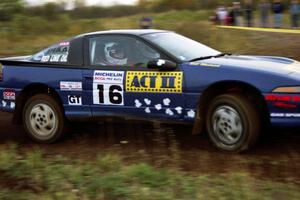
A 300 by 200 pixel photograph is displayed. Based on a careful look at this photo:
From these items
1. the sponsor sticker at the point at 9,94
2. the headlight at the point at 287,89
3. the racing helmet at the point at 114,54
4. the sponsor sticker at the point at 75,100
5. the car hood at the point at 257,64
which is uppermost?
the racing helmet at the point at 114,54

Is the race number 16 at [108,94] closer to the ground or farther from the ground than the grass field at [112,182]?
farther from the ground

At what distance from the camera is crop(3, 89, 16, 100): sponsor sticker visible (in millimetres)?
7605

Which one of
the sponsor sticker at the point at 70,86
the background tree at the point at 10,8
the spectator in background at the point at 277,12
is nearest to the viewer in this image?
the sponsor sticker at the point at 70,86

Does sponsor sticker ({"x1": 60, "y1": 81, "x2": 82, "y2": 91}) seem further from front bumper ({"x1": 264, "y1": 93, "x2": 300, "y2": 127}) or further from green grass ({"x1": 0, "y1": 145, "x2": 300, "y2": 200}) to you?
front bumper ({"x1": 264, "y1": 93, "x2": 300, "y2": 127})

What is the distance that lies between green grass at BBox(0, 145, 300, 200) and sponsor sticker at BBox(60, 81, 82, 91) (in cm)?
126

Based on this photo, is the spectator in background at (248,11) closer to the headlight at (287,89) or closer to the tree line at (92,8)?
the tree line at (92,8)

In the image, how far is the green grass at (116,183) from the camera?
4812 millimetres

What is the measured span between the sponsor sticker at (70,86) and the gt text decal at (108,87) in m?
0.26

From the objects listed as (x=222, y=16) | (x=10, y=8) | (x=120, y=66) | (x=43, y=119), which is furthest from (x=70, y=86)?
(x=10, y=8)

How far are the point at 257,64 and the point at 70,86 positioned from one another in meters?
2.48

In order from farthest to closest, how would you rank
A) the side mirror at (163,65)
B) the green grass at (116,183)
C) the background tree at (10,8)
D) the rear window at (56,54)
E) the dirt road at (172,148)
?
the background tree at (10,8) → the rear window at (56,54) → the side mirror at (163,65) → the dirt road at (172,148) → the green grass at (116,183)

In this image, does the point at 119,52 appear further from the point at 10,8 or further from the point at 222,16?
the point at 10,8

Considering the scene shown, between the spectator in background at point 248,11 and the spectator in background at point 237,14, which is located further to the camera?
the spectator in background at point 237,14

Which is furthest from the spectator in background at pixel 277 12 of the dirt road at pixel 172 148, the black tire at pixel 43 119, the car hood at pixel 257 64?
the black tire at pixel 43 119
